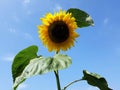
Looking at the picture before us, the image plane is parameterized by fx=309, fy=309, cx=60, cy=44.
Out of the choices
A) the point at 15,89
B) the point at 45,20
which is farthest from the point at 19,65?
the point at 45,20

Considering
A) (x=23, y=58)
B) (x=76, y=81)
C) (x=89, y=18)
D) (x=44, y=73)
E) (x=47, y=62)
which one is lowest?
(x=44, y=73)

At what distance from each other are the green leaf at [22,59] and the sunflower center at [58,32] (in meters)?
0.36

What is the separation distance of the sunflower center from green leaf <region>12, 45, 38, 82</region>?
1.17 feet

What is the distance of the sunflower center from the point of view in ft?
13.7

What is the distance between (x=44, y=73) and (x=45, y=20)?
144cm

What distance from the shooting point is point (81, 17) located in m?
4.03

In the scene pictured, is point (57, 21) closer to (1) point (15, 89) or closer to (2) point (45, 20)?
(2) point (45, 20)

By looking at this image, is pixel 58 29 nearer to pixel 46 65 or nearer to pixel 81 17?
pixel 81 17

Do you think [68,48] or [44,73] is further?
[68,48]

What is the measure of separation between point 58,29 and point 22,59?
800 millimetres

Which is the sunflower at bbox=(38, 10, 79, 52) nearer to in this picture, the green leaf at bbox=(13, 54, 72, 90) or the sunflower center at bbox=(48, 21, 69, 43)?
the sunflower center at bbox=(48, 21, 69, 43)

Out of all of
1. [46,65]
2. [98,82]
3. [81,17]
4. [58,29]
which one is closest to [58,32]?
[58,29]

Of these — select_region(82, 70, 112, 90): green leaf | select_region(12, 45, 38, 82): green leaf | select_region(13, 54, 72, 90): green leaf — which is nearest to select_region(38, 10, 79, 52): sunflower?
select_region(12, 45, 38, 82): green leaf

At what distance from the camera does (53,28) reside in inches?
171
